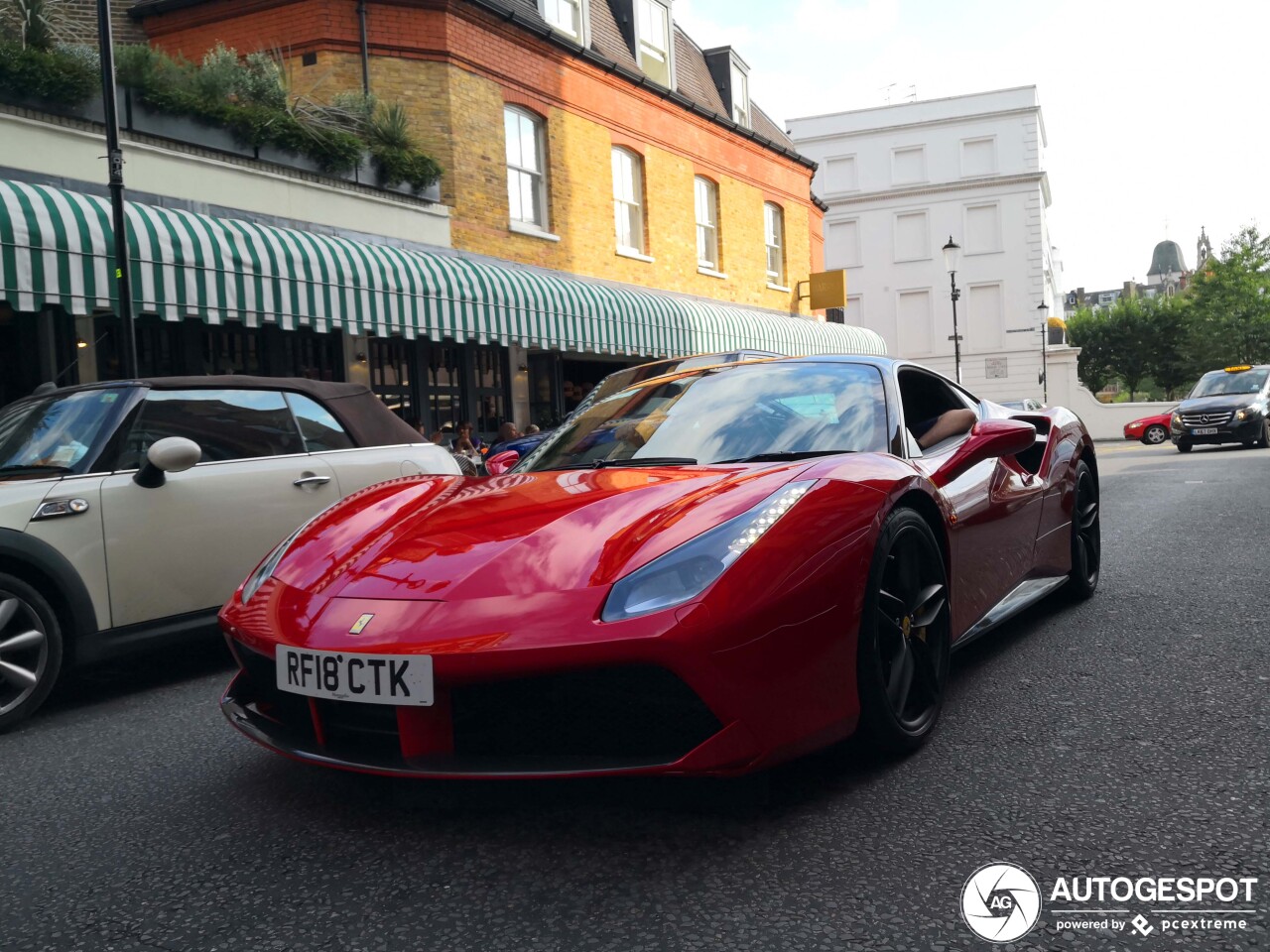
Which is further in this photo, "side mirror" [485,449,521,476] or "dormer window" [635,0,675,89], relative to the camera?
"dormer window" [635,0,675,89]

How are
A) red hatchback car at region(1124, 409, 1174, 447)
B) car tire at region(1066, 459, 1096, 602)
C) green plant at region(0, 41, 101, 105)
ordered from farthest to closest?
red hatchback car at region(1124, 409, 1174, 447) → green plant at region(0, 41, 101, 105) → car tire at region(1066, 459, 1096, 602)

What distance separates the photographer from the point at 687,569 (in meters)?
2.46

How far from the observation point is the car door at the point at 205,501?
177 inches

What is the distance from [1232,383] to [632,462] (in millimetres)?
24262

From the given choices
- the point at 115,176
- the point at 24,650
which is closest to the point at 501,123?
the point at 115,176

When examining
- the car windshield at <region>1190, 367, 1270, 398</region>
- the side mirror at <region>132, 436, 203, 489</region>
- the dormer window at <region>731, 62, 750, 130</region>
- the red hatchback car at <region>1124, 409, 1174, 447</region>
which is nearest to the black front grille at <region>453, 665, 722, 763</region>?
the side mirror at <region>132, 436, 203, 489</region>

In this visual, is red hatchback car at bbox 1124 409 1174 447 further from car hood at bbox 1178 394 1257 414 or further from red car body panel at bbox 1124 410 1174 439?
car hood at bbox 1178 394 1257 414

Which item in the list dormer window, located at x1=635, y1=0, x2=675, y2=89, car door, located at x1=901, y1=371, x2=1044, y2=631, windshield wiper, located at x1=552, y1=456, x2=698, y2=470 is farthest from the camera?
dormer window, located at x1=635, y1=0, x2=675, y2=89

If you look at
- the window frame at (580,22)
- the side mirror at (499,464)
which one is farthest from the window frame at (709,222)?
the side mirror at (499,464)

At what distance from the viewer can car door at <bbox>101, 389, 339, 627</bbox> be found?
14.8 ft

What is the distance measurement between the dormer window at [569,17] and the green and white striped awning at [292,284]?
445cm

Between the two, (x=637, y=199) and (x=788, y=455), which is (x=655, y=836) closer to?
(x=788, y=455)

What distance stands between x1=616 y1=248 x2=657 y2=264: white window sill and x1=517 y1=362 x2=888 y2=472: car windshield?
1504 cm

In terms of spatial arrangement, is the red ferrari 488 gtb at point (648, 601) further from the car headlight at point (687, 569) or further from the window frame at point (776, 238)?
the window frame at point (776, 238)
